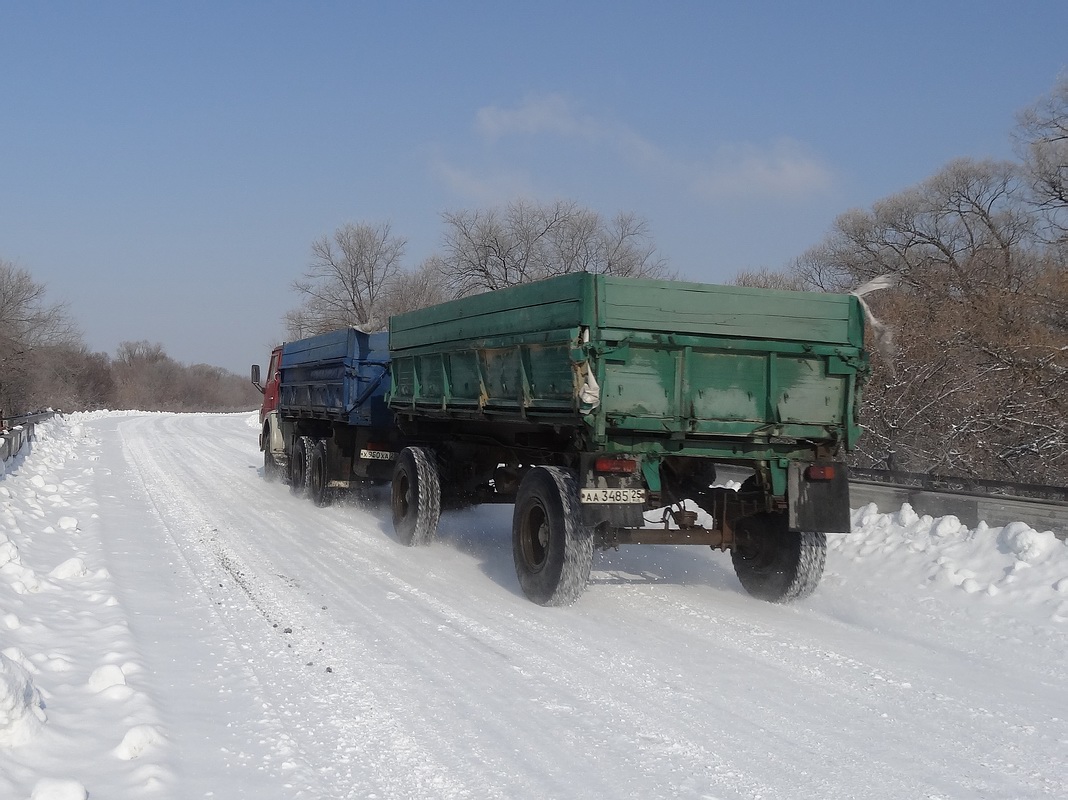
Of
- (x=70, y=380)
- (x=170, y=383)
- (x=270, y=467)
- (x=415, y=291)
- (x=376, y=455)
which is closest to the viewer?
(x=376, y=455)

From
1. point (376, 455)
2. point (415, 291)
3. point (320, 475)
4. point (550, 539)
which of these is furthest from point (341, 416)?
point (415, 291)

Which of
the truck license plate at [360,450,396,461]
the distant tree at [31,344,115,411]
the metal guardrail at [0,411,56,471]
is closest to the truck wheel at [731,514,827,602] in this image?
the truck license plate at [360,450,396,461]

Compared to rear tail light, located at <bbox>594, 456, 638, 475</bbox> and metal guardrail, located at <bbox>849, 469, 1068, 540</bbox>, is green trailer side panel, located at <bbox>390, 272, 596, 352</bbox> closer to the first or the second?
rear tail light, located at <bbox>594, 456, 638, 475</bbox>

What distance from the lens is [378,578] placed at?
8.53 meters

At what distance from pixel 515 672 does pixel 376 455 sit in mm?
7330

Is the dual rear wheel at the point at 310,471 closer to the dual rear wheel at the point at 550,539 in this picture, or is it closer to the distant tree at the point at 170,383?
the dual rear wheel at the point at 550,539

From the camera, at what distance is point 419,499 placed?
10.2 m

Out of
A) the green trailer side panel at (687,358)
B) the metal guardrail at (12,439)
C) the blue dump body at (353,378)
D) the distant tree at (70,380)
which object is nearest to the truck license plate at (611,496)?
the green trailer side panel at (687,358)

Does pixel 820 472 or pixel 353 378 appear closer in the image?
pixel 820 472

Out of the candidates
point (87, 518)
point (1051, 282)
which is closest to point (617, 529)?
point (87, 518)

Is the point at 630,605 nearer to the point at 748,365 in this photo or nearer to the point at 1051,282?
the point at 748,365

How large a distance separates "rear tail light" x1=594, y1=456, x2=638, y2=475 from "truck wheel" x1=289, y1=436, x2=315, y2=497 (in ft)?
27.2

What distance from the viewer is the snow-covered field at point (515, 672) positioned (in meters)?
4.15

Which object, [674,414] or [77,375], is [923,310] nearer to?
[674,414]
